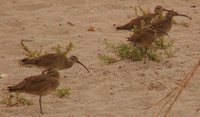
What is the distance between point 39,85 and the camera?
5.70m

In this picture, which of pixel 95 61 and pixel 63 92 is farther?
pixel 95 61

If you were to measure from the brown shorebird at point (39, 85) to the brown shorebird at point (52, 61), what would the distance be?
1.07 meters

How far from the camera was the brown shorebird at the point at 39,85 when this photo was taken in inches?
221

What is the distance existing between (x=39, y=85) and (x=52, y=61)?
4.75 feet

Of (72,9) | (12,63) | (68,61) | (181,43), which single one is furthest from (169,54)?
(72,9)

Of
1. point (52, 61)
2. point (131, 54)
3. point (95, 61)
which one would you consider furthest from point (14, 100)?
point (131, 54)

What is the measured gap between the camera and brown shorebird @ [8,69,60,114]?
18.4 ft

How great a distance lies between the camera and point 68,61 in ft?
23.7

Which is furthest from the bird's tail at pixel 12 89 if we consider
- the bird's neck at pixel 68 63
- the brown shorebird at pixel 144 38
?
the brown shorebird at pixel 144 38

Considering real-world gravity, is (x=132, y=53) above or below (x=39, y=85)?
below

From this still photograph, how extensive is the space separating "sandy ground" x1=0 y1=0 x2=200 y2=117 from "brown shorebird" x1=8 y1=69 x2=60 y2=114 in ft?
0.72

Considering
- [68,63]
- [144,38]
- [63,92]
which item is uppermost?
[144,38]

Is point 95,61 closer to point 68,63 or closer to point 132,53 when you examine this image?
point 132,53

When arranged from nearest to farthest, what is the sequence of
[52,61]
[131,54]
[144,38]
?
[52,61] < [144,38] < [131,54]
